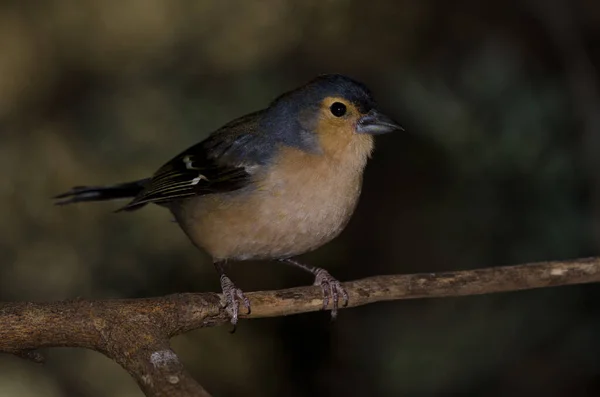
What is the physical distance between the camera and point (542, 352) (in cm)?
577

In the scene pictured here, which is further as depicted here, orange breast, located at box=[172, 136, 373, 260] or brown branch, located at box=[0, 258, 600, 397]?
orange breast, located at box=[172, 136, 373, 260]

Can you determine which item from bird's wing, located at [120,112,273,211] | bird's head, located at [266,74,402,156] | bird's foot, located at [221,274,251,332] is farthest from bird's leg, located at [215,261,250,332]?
bird's head, located at [266,74,402,156]

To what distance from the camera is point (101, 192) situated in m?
4.90

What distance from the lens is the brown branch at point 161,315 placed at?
9.65 feet

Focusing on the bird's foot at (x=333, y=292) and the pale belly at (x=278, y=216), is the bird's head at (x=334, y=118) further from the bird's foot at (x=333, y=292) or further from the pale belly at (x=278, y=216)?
the bird's foot at (x=333, y=292)

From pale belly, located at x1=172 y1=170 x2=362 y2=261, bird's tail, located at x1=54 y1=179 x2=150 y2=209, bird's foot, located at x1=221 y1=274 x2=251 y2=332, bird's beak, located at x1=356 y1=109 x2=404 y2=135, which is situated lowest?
bird's foot, located at x1=221 y1=274 x2=251 y2=332

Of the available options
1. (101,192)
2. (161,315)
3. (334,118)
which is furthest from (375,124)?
(101,192)

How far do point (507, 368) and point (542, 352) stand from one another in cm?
27

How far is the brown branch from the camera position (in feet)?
9.65

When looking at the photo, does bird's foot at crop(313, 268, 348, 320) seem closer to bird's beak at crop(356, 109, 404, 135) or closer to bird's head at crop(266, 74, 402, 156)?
bird's head at crop(266, 74, 402, 156)

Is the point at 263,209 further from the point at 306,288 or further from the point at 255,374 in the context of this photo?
the point at 255,374

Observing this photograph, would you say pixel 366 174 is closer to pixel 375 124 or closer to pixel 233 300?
pixel 375 124

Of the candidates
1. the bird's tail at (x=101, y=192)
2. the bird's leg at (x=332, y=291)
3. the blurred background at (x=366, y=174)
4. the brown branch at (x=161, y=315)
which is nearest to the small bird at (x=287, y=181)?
the bird's leg at (x=332, y=291)

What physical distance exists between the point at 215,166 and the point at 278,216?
55 centimetres
